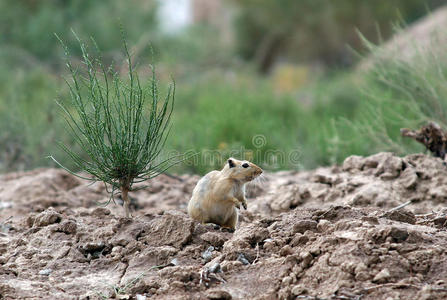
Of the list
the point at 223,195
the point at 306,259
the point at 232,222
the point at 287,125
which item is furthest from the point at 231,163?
the point at 287,125

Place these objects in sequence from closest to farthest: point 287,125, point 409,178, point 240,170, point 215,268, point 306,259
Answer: point 306,259 → point 215,268 → point 240,170 → point 409,178 → point 287,125

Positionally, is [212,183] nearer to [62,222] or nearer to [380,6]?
[62,222]

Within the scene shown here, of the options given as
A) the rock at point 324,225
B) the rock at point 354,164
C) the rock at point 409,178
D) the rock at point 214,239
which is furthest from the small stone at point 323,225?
the rock at point 354,164

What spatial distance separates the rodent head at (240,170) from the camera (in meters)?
4.59

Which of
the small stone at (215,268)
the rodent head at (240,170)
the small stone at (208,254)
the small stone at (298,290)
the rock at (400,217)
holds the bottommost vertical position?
the small stone at (298,290)

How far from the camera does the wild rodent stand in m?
4.53

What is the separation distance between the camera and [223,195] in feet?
14.8

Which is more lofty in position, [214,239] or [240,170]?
[240,170]

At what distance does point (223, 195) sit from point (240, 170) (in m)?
0.24

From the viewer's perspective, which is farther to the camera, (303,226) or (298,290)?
(303,226)

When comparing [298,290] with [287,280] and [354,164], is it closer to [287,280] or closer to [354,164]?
[287,280]

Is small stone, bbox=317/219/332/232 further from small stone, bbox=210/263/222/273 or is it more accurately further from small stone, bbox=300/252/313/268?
small stone, bbox=210/263/222/273

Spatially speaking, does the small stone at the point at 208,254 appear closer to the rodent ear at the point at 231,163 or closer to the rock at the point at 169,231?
the rock at the point at 169,231

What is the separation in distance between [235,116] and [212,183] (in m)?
4.60
